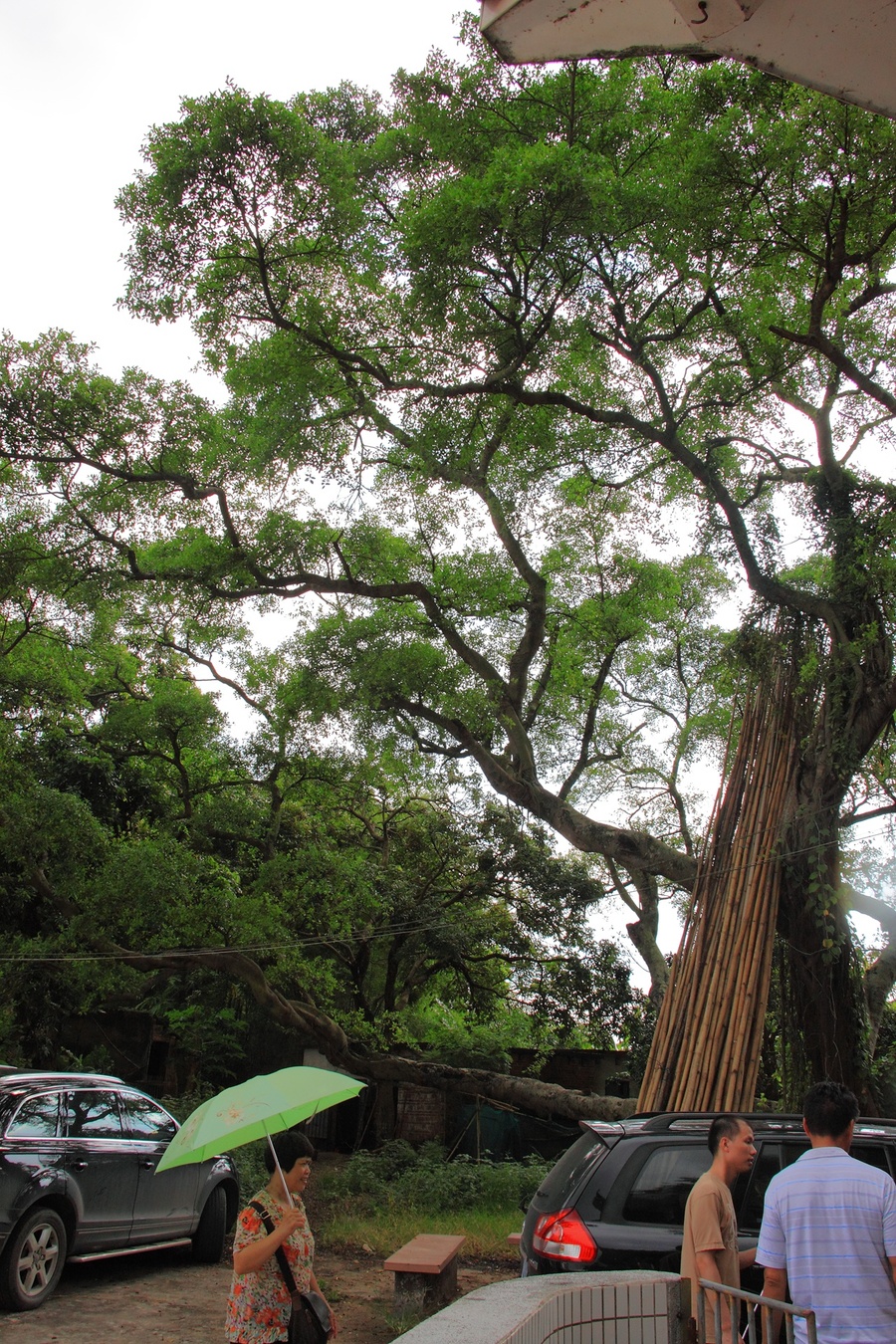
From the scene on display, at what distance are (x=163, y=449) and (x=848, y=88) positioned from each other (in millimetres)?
11586

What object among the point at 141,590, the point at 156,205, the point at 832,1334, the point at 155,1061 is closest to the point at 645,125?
the point at 156,205

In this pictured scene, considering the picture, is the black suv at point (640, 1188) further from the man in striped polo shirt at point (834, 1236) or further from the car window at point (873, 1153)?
the man in striped polo shirt at point (834, 1236)

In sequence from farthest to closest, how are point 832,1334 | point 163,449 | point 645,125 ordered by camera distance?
point 163,449, point 645,125, point 832,1334

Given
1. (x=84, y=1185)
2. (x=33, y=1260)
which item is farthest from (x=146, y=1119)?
(x=33, y=1260)

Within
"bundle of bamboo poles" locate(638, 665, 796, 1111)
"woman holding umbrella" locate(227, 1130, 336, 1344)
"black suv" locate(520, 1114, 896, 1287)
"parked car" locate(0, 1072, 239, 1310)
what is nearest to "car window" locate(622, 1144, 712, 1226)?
"black suv" locate(520, 1114, 896, 1287)

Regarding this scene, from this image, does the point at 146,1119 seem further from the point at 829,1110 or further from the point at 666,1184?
the point at 829,1110

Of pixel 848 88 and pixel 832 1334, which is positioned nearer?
pixel 848 88

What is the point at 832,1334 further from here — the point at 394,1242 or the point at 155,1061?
the point at 155,1061

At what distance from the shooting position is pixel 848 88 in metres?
2.37

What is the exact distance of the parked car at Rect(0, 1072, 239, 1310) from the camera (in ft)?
21.5

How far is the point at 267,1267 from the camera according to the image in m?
3.99

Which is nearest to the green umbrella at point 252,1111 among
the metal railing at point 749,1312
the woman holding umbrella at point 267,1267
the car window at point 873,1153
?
the woman holding umbrella at point 267,1267

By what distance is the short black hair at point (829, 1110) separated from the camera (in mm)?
3139

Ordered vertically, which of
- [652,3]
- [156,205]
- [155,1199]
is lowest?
[155,1199]
